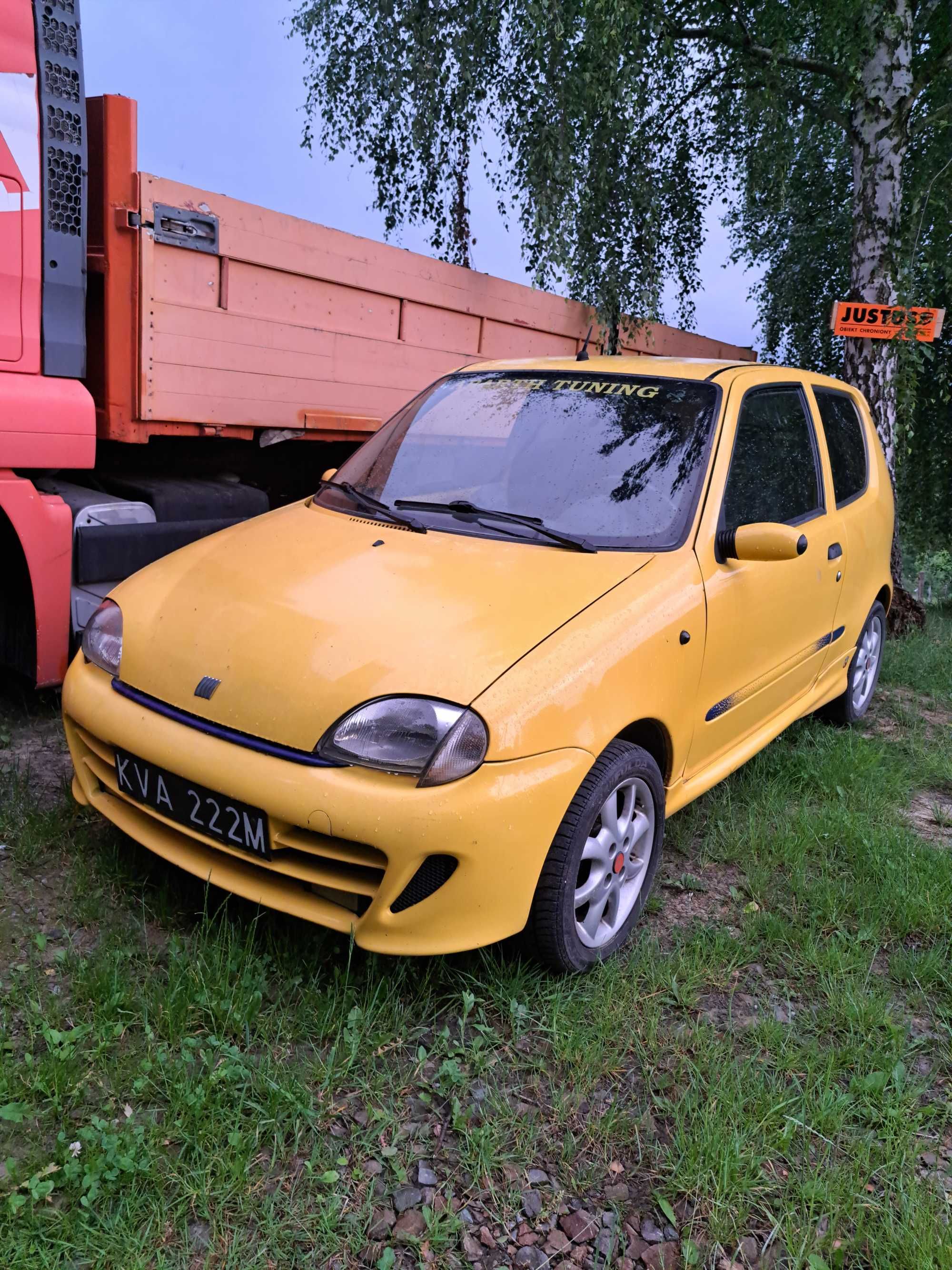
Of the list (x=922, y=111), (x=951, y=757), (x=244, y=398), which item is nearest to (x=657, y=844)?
(x=951, y=757)

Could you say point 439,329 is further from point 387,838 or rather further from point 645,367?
point 387,838

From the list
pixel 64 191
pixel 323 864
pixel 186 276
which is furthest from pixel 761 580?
pixel 64 191

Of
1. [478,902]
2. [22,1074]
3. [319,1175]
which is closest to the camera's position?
[319,1175]

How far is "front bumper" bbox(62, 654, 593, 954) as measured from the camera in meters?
2.09

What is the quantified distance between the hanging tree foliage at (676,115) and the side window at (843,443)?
7.97ft

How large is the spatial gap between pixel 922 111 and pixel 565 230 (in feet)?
16.3

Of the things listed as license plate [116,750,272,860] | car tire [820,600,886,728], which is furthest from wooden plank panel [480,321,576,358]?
license plate [116,750,272,860]

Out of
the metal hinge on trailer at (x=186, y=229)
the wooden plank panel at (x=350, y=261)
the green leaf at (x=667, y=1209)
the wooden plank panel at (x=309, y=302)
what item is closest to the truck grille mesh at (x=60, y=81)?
the wooden plank panel at (x=350, y=261)

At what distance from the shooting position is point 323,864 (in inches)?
87.9

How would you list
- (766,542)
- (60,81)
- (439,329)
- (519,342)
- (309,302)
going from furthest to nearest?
(519,342), (439,329), (309,302), (60,81), (766,542)

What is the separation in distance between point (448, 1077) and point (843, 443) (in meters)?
3.33

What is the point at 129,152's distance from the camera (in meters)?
3.73

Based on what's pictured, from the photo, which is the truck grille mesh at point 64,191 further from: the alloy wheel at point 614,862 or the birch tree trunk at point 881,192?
the birch tree trunk at point 881,192

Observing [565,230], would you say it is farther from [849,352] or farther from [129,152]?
[129,152]
